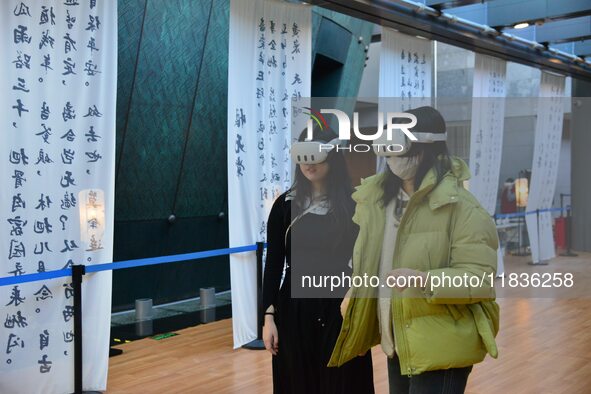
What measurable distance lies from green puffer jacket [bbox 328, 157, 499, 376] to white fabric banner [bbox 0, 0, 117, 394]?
2.62 metres

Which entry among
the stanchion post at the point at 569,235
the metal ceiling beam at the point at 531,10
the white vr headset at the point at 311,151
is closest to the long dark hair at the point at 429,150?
the white vr headset at the point at 311,151

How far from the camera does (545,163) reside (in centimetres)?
1016

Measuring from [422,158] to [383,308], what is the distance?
507mm

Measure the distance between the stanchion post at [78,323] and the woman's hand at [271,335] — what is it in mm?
→ 1906

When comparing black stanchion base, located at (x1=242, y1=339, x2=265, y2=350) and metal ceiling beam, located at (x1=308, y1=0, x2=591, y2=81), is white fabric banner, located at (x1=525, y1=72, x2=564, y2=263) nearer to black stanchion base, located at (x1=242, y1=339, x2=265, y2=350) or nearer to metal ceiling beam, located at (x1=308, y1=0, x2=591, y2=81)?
metal ceiling beam, located at (x1=308, y1=0, x2=591, y2=81)

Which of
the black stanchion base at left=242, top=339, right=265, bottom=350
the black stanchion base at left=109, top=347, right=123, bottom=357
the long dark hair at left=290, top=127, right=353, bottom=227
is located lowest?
the black stanchion base at left=109, top=347, right=123, bottom=357

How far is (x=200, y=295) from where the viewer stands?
7375mm

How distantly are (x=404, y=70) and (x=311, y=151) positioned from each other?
4.70 metres

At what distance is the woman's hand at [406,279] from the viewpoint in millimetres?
2006

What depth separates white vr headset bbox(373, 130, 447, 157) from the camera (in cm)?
217

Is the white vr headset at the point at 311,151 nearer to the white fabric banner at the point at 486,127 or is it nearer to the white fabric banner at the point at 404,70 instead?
the white fabric banner at the point at 404,70

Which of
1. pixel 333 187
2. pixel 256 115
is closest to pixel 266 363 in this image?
pixel 256 115

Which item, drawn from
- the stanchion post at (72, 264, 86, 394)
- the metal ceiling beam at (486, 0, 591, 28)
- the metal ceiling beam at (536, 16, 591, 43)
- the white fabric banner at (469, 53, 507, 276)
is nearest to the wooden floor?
the stanchion post at (72, 264, 86, 394)

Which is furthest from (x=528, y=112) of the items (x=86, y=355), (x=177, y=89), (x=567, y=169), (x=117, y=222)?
(x=86, y=355)
